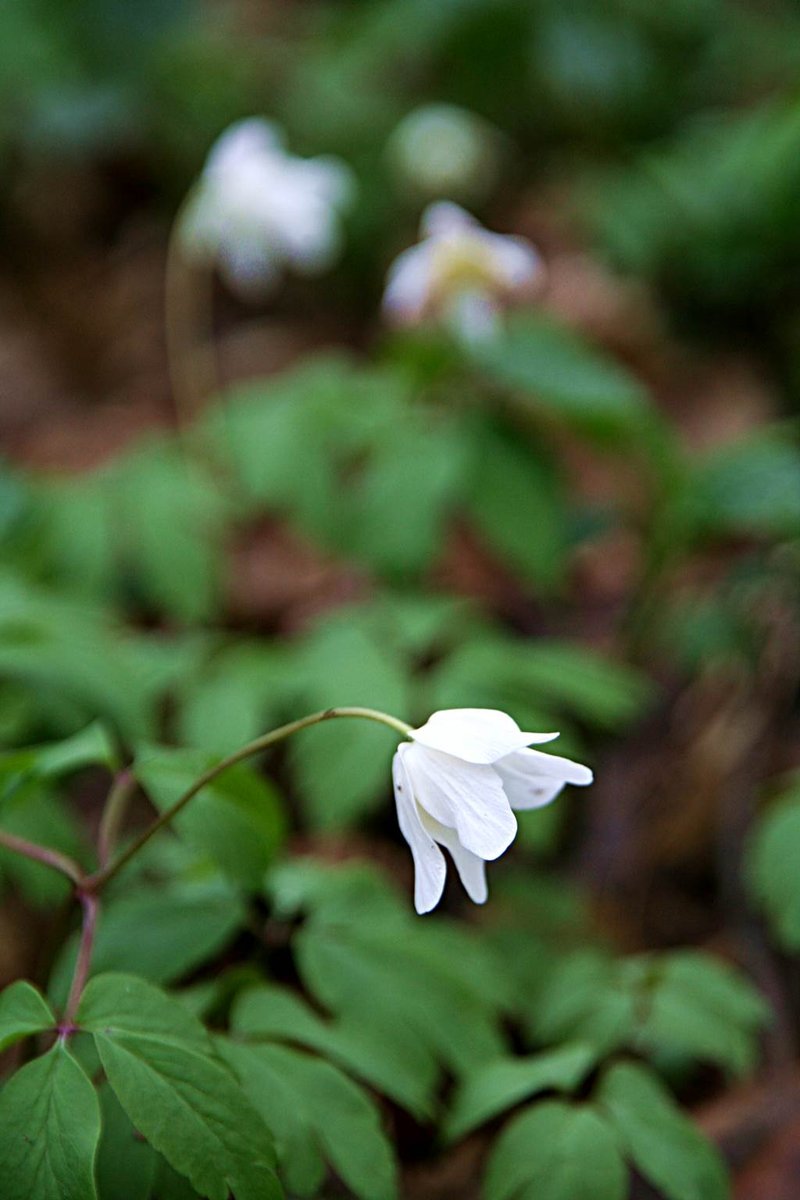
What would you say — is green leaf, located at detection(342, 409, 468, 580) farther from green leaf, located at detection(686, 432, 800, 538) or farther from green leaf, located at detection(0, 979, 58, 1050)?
green leaf, located at detection(0, 979, 58, 1050)

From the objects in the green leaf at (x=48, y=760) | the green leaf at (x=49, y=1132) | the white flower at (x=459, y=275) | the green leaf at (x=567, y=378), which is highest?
the white flower at (x=459, y=275)

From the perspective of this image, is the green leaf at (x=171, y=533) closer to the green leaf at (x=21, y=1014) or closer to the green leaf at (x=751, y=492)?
the green leaf at (x=751, y=492)

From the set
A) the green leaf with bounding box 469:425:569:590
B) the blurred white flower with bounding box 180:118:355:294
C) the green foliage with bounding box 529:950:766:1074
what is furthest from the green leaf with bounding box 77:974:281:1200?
the blurred white flower with bounding box 180:118:355:294

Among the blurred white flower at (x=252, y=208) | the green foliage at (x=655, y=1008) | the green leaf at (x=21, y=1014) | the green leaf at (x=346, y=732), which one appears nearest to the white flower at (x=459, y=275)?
the blurred white flower at (x=252, y=208)

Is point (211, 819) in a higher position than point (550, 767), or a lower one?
higher

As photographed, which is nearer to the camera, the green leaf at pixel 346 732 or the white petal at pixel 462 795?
the white petal at pixel 462 795

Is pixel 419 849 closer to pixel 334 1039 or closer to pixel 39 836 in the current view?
pixel 334 1039

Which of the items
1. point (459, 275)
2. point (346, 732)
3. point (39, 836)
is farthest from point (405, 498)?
point (39, 836)
